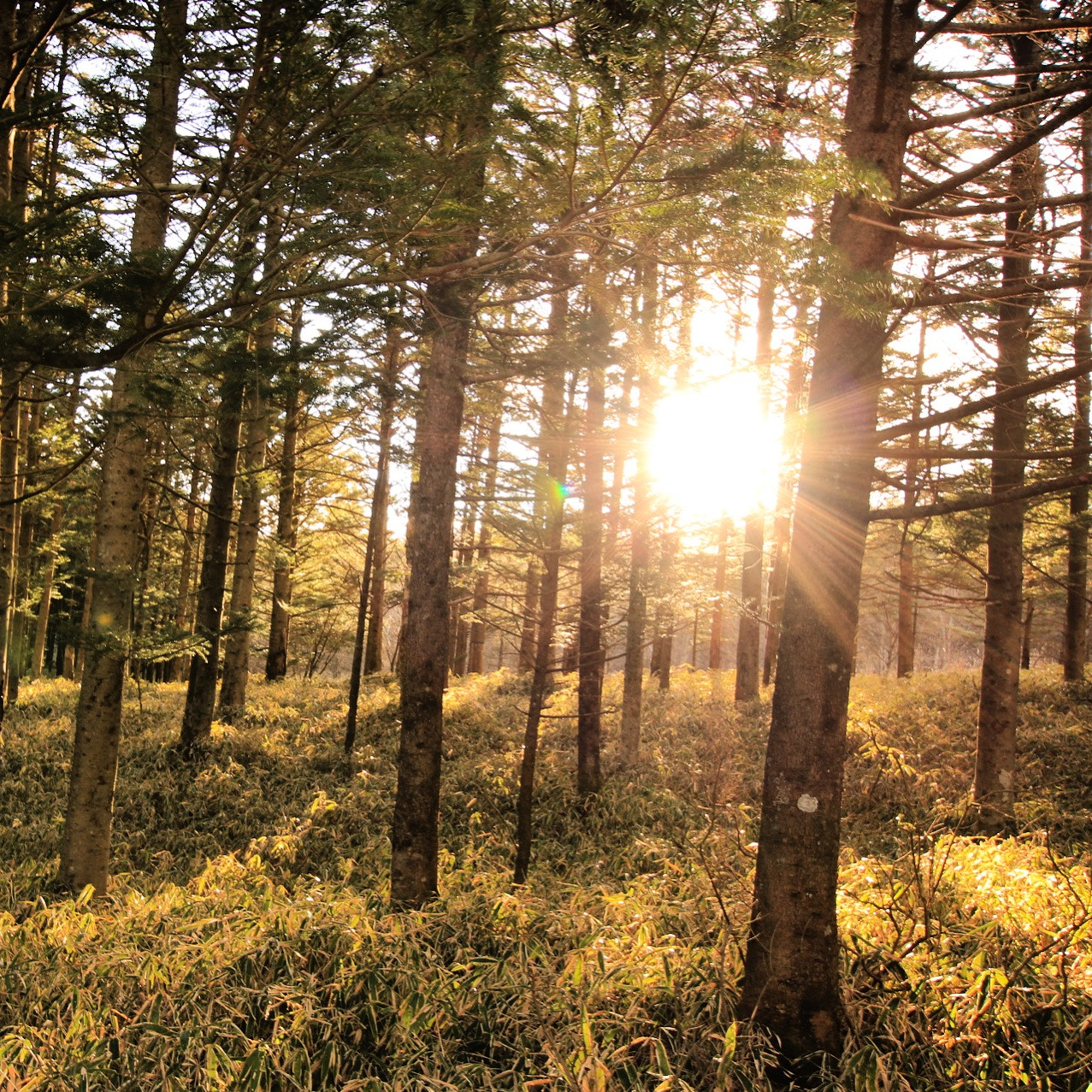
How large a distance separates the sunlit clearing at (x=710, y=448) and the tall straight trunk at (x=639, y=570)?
0.21 metres

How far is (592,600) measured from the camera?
9.91 m

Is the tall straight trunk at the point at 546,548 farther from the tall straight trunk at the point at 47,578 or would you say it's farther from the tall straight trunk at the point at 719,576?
the tall straight trunk at the point at 47,578

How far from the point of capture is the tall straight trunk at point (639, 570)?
32.2 ft

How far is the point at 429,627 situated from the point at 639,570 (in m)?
5.04

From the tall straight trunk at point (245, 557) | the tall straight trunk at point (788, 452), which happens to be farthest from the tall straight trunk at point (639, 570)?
the tall straight trunk at point (245, 557)

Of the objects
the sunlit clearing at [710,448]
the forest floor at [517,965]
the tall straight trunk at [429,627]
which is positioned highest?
the sunlit clearing at [710,448]

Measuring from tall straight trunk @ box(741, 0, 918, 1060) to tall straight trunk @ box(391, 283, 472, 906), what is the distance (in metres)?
3.17

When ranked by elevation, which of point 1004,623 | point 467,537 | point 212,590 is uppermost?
point 467,537

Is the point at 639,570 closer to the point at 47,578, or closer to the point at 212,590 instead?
the point at 212,590

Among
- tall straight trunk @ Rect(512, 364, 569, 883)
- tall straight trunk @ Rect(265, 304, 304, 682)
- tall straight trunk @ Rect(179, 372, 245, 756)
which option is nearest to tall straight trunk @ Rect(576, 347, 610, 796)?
tall straight trunk @ Rect(512, 364, 569, 883)

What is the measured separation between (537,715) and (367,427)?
892 centimetres

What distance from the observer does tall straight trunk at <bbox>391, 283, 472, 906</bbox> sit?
5988mm

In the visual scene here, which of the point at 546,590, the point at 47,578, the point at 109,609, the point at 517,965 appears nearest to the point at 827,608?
the point at 517,965

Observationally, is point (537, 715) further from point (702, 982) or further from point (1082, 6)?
point (1082, 6)
